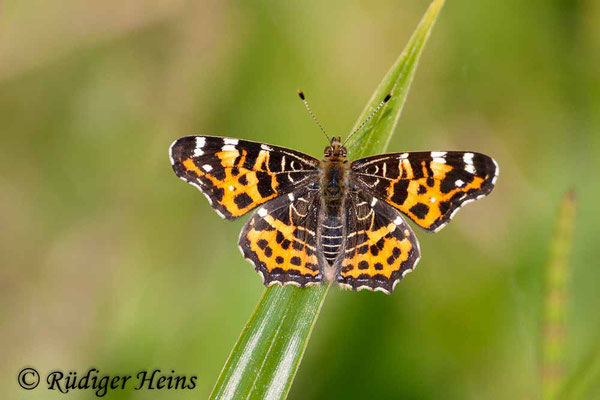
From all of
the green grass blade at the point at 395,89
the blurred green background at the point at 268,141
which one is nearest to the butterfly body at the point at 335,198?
the green grass blade at the point at 395,89

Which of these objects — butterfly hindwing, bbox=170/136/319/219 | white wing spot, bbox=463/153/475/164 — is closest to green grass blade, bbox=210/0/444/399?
white wing spot, bbox=463/153/475/164

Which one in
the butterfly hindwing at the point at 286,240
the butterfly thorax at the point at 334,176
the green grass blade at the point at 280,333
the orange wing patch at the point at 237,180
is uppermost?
the butterfly thorax at the point at 334,176

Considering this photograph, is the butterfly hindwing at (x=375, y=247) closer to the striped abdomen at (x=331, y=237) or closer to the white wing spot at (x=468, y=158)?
the striped abdomen at (x=331, y=237)

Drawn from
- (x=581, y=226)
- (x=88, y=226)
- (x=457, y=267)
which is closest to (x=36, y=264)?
Answer: (x=88, y=226)

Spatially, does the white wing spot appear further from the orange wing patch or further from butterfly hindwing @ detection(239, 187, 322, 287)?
the orange wing patch

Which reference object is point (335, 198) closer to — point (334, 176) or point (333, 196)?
point (333, 196)

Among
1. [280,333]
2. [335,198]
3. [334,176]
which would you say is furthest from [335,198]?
[280,333]
